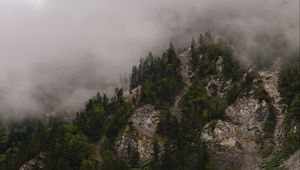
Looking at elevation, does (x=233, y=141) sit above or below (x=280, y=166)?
above

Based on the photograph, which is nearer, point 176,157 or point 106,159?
point 176,157

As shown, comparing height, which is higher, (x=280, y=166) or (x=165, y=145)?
(x=165, y=145)

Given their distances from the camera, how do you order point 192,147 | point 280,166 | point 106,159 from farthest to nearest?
1. point 106,159
2. point 192,147
3. point 280,166

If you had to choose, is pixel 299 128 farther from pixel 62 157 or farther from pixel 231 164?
pixel 62 157

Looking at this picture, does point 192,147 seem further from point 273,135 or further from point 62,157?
point 62,157

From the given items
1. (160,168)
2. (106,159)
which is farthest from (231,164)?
(106,159)

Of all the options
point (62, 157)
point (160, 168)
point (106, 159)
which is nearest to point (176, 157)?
point (160, 168)

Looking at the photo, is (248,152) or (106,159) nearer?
(248,152)

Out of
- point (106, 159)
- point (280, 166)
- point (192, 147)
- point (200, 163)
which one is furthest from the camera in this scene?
point (106, 159)

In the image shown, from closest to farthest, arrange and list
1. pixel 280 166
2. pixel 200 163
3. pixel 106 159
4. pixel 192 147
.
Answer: pixel 280 166, pixel 200 163, pixel 192 147, pixel 106 159
